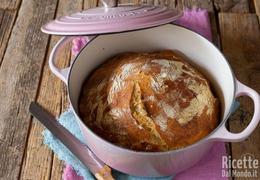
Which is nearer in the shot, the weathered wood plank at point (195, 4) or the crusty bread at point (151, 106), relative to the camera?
the crusty bread at point (151, 106)

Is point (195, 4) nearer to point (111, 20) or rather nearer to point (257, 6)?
point (257, 6)

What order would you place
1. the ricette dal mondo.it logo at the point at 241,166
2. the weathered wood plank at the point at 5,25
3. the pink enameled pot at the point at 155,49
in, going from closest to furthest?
the pink enameled pot at the point at 155,49 → the ricette dal mondo.it logo at the point at 241,166 → the weathered wood plank at the point at 5,25

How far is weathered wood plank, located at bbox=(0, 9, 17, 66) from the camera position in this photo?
949mm

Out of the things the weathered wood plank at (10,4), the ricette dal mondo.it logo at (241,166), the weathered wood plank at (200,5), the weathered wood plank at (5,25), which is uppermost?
the weathered wood plank at (10,4)

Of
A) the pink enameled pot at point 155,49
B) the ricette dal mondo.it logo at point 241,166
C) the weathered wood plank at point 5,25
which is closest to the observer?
the pink enameled pot at point 155,49

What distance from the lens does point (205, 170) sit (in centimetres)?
73

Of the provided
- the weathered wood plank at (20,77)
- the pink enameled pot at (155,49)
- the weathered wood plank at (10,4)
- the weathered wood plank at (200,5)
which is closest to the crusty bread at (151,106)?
the pink enameled pot at (155,49)

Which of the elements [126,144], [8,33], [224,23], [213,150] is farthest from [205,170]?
[8,33]

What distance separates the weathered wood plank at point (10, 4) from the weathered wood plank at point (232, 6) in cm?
51

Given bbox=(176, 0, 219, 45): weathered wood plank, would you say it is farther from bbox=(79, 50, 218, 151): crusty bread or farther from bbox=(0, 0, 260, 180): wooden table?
bbox=(79, 50, 218, 151): crusty bread

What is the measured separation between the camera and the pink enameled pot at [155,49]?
621 millimetres

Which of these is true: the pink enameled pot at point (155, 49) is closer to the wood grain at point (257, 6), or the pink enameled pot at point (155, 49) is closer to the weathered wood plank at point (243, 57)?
the weathered wood plank at point (243, 57)

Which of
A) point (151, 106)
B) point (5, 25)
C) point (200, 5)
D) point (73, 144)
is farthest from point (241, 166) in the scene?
point (5, 25)

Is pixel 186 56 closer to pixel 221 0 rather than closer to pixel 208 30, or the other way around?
pixel 208 30
